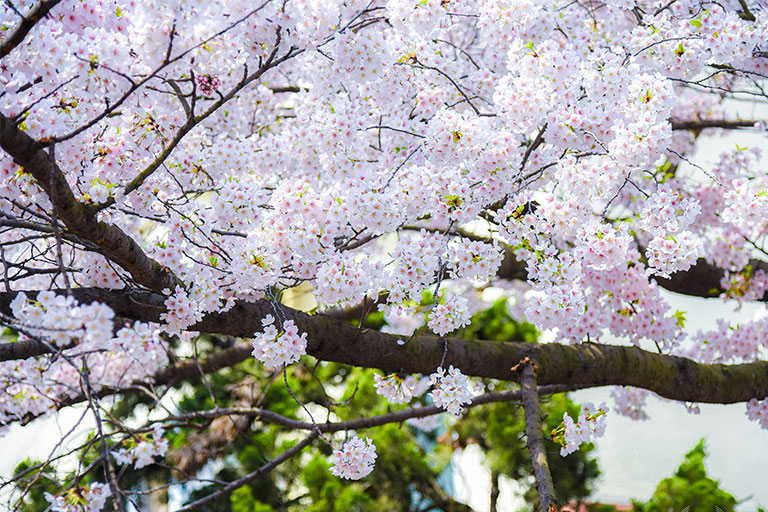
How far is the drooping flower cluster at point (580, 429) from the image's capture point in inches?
104

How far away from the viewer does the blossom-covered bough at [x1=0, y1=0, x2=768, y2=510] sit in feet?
6.75

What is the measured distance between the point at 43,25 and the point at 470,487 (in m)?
5.52

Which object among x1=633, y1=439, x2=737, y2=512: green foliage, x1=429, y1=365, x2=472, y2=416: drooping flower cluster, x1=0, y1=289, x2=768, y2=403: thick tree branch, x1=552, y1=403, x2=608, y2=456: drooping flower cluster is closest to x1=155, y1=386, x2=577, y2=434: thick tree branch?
x1=0, y1=289, x2=768, y2=403: thick tree branch

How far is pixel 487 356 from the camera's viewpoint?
301cm

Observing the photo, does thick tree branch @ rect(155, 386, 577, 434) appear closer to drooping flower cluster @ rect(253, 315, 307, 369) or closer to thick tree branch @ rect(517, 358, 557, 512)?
thick tree branch @ rect(517, 358, 557, 512)

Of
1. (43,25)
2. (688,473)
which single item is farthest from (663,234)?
(688,473)

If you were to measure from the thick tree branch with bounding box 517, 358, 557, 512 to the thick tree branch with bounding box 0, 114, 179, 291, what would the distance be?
1317mm

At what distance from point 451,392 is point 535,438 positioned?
0.36m

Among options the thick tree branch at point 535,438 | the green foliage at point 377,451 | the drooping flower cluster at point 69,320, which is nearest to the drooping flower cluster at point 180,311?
the drooping flower cluster at point 69,320

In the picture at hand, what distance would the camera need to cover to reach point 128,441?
2.71 m

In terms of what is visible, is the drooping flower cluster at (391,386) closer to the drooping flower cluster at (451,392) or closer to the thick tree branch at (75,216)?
the drooping flower cluster at (451,392)

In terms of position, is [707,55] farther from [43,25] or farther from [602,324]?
[43,25]

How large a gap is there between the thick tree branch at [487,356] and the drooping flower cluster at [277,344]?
0.15 metres

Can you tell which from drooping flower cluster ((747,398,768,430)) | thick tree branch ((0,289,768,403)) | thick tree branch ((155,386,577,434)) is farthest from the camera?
drooping flower cluster ((747,398,768,430))
